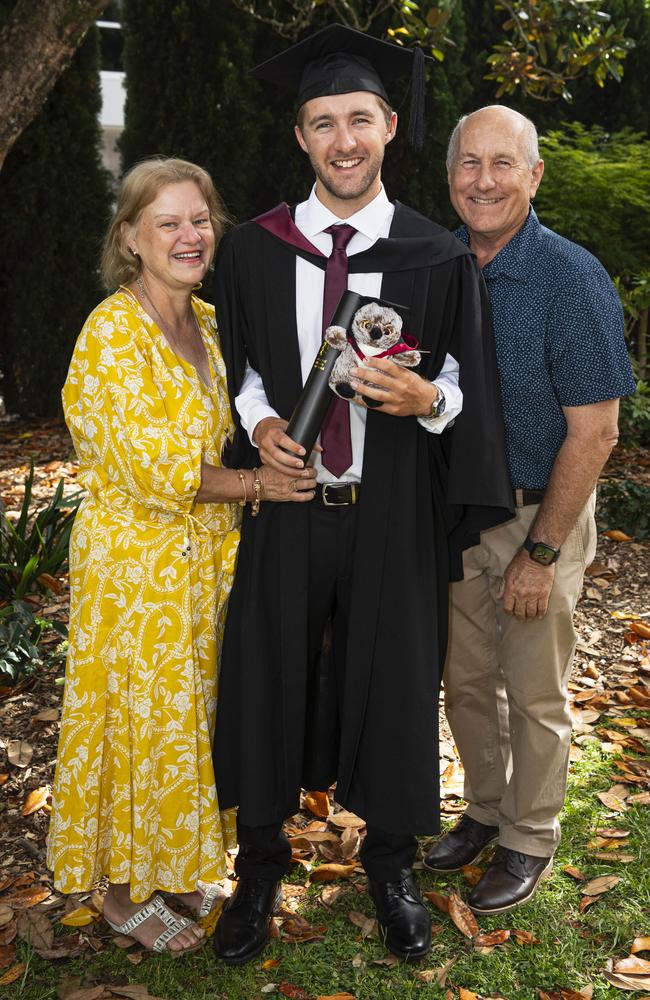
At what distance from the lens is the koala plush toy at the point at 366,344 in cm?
229

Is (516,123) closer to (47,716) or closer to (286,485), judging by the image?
(286,485)

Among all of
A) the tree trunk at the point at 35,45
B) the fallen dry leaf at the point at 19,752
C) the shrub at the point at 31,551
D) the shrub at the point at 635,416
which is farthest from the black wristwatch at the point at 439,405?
the shrub at the point at 635,416

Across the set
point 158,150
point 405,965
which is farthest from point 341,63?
point 158,150

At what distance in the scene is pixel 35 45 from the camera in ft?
12.8

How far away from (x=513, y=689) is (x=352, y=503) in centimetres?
82

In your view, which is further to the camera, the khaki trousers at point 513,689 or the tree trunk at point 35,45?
the tree trunk at point 35,45

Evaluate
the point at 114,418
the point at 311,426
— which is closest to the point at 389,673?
the point at 311,426

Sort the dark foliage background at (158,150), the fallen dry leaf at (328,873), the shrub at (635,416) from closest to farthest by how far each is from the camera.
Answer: the fallen dry leaf at (328,873) → the shrub at (635,416) → the dark foliage background at (158,150)

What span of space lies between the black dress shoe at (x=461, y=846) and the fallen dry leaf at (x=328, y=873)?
0.27 metres

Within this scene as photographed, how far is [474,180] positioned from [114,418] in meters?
1.23

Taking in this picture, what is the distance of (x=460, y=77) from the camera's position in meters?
7.91

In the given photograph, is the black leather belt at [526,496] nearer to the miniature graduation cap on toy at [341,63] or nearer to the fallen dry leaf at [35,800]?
the miniature graduation cap on toy at [341,63]

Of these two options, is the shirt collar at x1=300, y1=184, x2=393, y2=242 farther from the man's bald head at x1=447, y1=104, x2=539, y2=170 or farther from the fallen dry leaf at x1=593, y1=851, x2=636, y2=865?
the fallen dry leaf at x1=593, y1=851, x2=636, y2=865

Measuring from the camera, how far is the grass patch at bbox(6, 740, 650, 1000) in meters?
2.62
